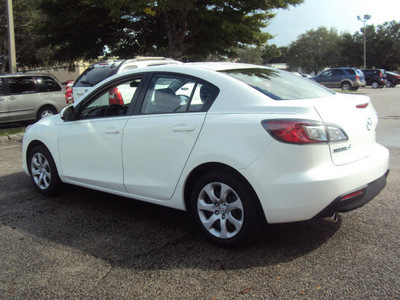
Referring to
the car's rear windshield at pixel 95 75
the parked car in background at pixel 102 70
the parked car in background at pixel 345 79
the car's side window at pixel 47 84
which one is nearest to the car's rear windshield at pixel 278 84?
the parked car in background at pixel 102 70

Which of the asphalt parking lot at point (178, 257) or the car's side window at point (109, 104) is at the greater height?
the car's side window at point (109, 104)

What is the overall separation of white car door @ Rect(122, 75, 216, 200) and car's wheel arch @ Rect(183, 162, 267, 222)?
12cm

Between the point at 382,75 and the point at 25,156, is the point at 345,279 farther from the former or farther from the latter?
the point at 382,75

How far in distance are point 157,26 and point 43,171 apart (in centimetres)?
2099

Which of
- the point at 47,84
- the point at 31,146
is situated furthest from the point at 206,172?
the point at 47,84

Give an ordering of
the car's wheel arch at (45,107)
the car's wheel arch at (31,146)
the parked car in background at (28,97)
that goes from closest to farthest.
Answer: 1. the car's wheel arch at (31,146)
2. the parked car in background at (28,97)
3. the car's wheel arch at (45,107)

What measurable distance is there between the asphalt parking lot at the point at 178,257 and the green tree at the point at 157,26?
1613 cm

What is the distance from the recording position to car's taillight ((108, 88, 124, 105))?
483cm

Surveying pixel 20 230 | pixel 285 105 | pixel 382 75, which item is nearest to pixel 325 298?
pixel 285 105

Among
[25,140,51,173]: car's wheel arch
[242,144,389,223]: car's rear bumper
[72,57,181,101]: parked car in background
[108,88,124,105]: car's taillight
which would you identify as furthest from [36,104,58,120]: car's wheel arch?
[242,144,389,223]: car's rear bumper

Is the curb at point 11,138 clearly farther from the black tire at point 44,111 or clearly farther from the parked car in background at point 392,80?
the parked car in background at point 392,80

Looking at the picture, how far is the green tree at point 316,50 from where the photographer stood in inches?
2857

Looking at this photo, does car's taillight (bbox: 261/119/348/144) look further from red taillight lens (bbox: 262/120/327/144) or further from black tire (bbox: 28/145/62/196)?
black tire (bbox: 28/145/62/196)

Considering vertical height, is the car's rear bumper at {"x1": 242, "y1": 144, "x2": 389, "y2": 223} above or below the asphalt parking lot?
above
